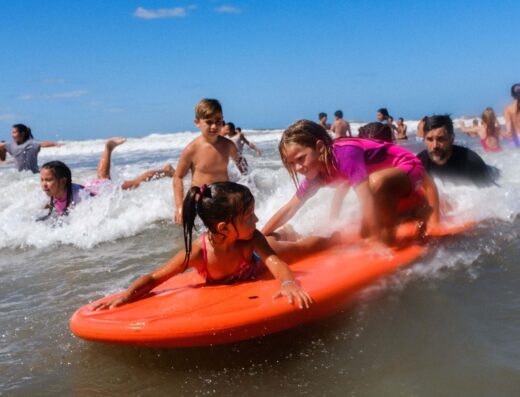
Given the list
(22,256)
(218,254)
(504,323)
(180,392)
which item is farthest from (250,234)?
(22,256)

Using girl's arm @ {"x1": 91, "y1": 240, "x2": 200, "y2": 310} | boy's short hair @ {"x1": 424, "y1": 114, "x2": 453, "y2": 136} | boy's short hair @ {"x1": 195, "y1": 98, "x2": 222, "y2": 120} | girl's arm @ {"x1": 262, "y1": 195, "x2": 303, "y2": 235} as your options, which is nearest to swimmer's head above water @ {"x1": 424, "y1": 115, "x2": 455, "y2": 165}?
boy's short hair @ {"x1": 424, "y1": 114, "x2": 453, "y2": 136}

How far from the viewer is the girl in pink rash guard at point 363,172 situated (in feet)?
10.6

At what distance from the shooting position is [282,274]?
8.86ft

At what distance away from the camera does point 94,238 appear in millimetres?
5590

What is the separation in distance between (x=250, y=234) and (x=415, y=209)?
5.44 feet

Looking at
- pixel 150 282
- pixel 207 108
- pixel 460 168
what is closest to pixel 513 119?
pixel 460 168

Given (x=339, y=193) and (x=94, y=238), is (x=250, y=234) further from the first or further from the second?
(x=94, y=238)

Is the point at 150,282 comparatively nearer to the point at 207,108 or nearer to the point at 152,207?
the point at 207,108

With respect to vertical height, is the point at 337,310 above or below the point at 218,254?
below

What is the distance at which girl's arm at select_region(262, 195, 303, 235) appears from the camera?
376cm

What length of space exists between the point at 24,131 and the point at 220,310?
8.43m

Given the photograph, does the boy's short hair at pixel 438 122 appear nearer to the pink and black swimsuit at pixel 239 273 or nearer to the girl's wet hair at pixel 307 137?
the girl's wet hair at pixel 307 137

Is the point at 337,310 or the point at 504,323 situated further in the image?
the point at 337,310

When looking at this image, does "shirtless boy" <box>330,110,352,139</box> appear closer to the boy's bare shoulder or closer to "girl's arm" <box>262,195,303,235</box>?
the boy's bare shoulder
